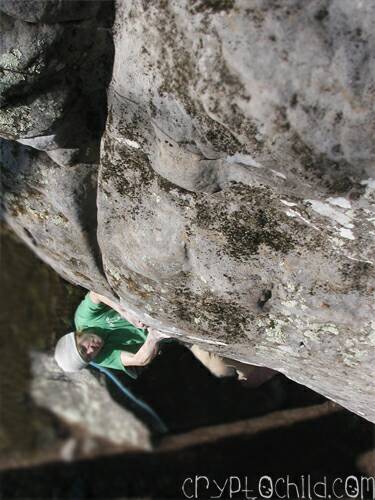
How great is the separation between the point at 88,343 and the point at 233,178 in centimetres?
88

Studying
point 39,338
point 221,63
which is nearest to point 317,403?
point 39,338

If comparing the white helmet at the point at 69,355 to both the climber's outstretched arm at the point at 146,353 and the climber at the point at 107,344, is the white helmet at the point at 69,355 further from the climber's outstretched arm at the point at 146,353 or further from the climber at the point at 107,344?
the climber's outstretched arm at the point at 146,353

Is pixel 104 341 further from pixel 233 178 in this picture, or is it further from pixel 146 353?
pixel 233 178

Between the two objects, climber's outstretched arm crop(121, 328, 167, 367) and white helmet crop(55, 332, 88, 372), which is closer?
climber's outstretched arm crop(121, 328, 167, 367)

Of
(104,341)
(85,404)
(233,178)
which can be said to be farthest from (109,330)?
(85,404)

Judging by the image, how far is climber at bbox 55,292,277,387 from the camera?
1588 millimetres

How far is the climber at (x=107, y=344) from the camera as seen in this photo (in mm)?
1588

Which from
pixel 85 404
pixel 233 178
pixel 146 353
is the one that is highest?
pixel 233 178

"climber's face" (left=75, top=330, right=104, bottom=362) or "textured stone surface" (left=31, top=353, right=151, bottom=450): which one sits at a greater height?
"climber's face" (left=75, top=330, right=104, bottom=362)

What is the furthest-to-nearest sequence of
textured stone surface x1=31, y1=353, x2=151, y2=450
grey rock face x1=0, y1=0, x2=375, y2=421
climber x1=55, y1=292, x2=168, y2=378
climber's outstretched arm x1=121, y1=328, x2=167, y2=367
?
textured stone surface x1=31, y1=353, x2=151, y2=450 < climber x1=55, y1=292, x2=168, y2=378 < climber's outstretched arm x1=121, y1=328, x2=167, y2=367 < grey rock face x1=0, y1=0, x2=375, y2=421

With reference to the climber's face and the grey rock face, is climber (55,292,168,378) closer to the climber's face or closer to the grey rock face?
the climber's face

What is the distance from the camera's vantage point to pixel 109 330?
5.44 ft

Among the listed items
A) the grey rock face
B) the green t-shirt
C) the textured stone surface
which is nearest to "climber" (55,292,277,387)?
the green t-shirt

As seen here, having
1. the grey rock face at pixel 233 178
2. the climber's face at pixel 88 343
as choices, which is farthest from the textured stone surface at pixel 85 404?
the grey rock face at pixel 233 178
